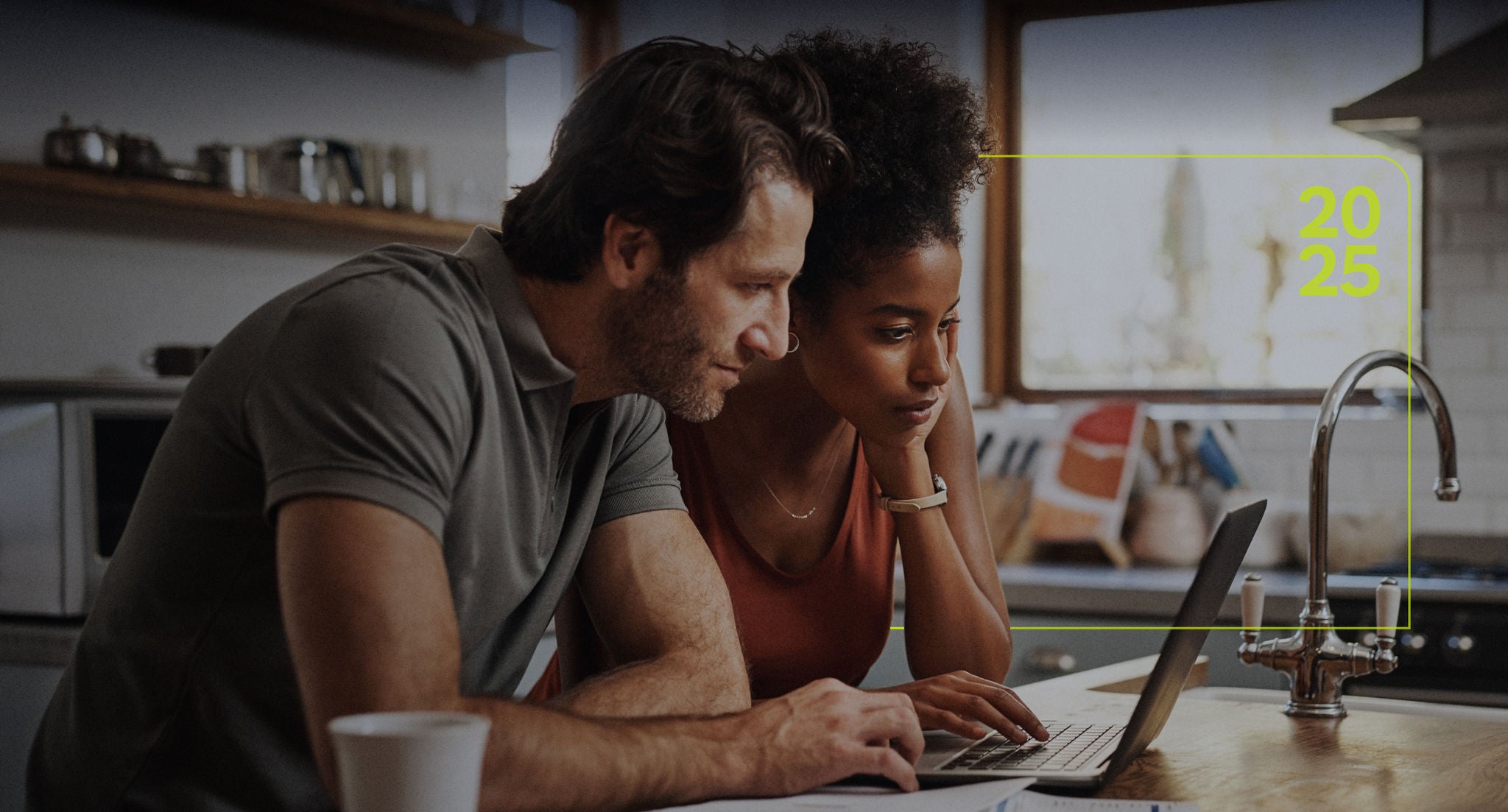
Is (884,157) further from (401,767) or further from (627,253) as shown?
(401,767)

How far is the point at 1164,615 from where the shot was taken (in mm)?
2896

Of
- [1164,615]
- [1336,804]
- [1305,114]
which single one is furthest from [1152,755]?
[1305,114]

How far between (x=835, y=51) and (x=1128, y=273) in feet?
8.10

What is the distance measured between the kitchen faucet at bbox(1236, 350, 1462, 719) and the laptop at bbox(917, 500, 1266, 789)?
25cm

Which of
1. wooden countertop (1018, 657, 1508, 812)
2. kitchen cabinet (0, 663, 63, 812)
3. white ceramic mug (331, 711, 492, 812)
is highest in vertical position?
white ceramic mug (331, 711, 492, 812)

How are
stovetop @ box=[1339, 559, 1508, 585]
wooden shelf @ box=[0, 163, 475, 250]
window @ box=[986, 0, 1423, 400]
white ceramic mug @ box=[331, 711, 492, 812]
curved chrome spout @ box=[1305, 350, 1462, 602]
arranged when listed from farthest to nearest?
1. window @ box=[986, 0, 1423, 400]
2. wooden shelf @ box=[0, 163, 475, 250]
3. stovetop @ box=[1339, 559, 1508, 585]
4. curved chrome spout @ box=[1305, 350, 1462, 602]
5. white ceramic mug @ box=[331, 711, 492, 812]

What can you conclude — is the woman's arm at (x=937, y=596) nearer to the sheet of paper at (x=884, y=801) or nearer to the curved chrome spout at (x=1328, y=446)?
the curved chrome spout at (x=1328, y=446)

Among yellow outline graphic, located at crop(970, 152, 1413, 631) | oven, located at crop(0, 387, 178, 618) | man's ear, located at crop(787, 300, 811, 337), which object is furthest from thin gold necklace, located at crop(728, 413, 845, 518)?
oven, located at crop(0, 387, 178, 618)

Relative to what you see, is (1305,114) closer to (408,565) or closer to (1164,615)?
(1164,615)

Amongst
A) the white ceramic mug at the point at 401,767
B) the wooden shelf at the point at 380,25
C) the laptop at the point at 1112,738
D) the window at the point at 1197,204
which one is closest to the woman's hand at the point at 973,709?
the laptop at the point at 1112,738

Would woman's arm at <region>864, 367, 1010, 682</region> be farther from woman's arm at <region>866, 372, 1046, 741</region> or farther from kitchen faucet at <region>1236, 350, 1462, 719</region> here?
kitchen faucet at <region>1236, 350, 1462, 719</region>

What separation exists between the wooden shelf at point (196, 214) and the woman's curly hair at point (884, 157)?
2028 millimetres

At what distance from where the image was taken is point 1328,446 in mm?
1608

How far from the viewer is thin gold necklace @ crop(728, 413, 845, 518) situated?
180 cm
